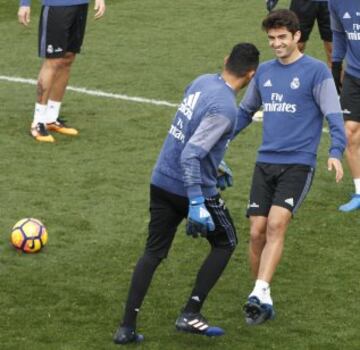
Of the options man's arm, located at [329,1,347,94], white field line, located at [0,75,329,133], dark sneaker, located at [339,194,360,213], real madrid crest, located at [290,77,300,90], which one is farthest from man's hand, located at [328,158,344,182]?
white field line, located at [0,75,329,133]

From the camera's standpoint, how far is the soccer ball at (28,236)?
982 centimetres

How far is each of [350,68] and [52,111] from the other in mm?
3761

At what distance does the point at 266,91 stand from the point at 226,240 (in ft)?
4.21

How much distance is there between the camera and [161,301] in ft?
29.5

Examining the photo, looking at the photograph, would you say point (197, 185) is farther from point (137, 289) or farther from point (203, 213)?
point (137, 289)

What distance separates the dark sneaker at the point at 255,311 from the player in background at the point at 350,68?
2822 millimetres

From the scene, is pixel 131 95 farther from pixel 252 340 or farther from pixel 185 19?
pixel 252 340

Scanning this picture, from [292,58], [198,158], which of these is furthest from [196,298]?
[292,58]

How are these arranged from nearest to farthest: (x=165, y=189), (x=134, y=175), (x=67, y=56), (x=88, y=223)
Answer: (x=165, y=189) → (x=88, y=223) → (x=134, y=175) → (x=67, y=56)

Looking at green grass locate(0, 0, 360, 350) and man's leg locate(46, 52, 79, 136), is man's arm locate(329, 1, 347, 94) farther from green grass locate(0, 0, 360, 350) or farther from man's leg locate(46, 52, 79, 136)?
man's leg locate(46, 52, 79, 136)

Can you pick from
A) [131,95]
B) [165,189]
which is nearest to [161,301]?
[165,189]

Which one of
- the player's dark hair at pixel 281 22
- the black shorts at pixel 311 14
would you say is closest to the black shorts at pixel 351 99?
the player's dark hair at pixel 281 22

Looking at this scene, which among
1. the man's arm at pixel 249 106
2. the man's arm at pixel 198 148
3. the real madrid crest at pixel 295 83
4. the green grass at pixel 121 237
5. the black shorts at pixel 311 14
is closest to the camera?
the man's arm at pixel 198 148

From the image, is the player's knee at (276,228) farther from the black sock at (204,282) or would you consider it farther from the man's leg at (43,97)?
the man's leg at (43,97)
